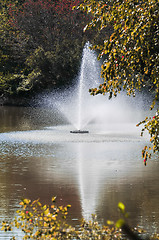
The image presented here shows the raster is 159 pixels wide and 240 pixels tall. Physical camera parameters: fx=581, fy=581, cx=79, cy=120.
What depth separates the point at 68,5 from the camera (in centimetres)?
4491

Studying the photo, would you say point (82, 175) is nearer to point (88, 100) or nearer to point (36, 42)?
point (88, 100)

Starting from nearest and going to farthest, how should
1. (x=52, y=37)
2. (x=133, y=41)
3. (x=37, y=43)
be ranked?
(x=133, y=41) → (x=52, y=37) → (x=37, y=43)

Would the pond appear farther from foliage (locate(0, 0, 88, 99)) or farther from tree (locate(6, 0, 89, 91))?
foliage (locate(0, 0, 88, 99))

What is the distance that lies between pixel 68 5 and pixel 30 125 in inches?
827

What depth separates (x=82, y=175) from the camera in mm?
11898

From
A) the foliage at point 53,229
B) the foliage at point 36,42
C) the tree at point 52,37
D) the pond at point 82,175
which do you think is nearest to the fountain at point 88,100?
the tree at point 52,37

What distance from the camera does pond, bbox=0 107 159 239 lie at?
28.4 ft

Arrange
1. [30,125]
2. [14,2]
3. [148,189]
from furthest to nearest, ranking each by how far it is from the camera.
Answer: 1. [14,2]
2. [30,125]
3. [148,189]

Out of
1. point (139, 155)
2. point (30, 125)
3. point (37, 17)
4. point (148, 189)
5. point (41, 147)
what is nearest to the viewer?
point (148, 189)

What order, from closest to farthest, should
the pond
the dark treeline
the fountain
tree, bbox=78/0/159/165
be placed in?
tree, bbox=78/0/159/165, the pond, the fountain, the dark treeline

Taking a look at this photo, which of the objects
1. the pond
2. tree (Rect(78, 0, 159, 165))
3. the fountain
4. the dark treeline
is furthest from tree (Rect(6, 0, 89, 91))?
tree (Rect(78, 0, 159, 165))

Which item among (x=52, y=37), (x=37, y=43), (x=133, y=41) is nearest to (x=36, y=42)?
(x=37, y=43)

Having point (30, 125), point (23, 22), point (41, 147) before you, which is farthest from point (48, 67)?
point (41, 147)

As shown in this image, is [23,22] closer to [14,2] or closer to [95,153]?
[14,2]
